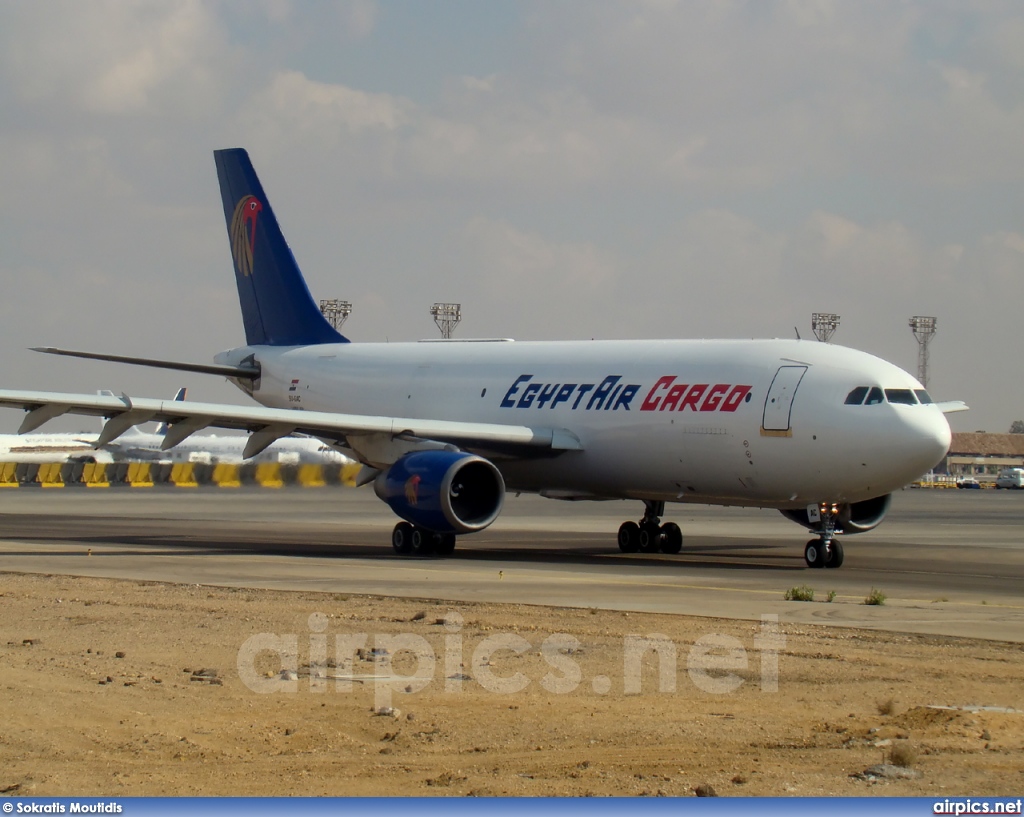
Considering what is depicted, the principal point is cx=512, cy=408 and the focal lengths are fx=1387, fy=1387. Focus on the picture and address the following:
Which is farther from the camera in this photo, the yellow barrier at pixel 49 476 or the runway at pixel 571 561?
the yellow barrier at pixel 49 476

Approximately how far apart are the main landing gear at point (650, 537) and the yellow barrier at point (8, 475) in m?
43.9

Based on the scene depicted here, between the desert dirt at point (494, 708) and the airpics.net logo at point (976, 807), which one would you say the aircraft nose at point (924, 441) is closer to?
the desert dirt at point (494, 708)

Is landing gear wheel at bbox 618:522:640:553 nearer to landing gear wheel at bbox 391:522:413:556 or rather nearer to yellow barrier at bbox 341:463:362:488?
landing gear wheel at bbox 391:522:413:556

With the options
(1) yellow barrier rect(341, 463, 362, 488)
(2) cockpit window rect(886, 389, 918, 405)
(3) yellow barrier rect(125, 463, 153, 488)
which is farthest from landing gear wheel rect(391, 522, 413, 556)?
(3) yellow barrier rect(125, 463, 153, 488)

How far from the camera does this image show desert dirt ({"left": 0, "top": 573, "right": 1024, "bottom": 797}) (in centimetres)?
702

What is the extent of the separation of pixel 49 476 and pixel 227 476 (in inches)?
443

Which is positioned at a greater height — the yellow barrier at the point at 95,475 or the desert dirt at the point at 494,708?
the yellow barrier at the point at 95,475

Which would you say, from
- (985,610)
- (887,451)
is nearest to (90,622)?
(985,610)

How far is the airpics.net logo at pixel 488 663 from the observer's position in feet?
31.6

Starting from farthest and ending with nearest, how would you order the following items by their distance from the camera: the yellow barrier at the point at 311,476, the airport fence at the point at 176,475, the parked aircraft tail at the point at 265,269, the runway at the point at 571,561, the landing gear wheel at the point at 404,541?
the airport fence at the point at 176,475 → the yellow barrier at the point at 311,476 → the parked aircraft tail at the point at 265,269 → the landing gear wheel at the point at 404,541 → the runway at the point at 571,561

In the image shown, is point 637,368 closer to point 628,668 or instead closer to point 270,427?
point 270,427

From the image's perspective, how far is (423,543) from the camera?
2339 cm

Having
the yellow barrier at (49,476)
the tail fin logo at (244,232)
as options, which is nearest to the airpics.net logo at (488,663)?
the tail fin logo at (244,232)

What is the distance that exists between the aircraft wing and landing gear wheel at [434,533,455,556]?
5.75 ft
